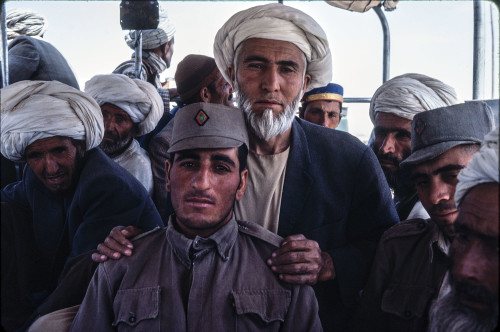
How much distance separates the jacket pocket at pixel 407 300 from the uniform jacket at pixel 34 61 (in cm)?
273

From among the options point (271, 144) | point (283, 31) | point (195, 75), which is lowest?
point (271, 144)

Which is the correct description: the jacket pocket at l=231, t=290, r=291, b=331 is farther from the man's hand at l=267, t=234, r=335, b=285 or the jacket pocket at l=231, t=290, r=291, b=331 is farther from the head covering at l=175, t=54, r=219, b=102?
the head covering at l=175, t=54, r=219, b=102

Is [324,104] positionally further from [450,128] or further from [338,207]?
[450,128]

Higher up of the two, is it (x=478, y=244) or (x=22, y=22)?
(x=22, y=22)

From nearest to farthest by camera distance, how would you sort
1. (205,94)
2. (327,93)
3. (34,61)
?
(34,61)
(205,94)
(327,93)

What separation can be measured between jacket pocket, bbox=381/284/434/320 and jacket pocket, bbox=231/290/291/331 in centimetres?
43

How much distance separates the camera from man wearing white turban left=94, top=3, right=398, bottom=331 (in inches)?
81.9

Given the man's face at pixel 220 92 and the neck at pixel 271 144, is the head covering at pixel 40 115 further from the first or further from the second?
the man's face at pixel 220 92

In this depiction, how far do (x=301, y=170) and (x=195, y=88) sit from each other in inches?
68.6

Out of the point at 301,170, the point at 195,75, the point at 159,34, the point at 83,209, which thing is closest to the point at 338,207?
the point at 301,170

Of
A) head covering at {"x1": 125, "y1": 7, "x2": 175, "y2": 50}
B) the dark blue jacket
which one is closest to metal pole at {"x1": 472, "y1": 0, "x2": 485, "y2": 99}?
the dark blue jacket

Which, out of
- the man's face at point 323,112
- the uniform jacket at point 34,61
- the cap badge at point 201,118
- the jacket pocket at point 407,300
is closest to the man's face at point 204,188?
the cap badge at point 201,118

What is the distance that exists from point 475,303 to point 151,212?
1.78m

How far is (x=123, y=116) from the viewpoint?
3.48m
